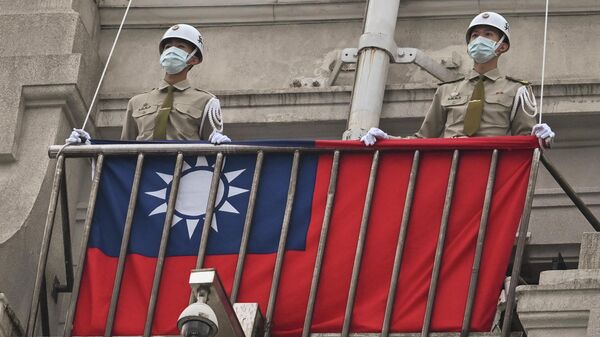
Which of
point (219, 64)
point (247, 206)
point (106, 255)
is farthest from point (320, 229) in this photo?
point (219, 64)

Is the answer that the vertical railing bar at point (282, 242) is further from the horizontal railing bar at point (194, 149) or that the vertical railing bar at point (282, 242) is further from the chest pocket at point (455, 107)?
the chest pocket at point (455, 107)

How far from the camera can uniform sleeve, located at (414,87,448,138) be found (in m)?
15.8

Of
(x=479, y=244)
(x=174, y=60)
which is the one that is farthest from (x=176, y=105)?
(x=479, y=244)

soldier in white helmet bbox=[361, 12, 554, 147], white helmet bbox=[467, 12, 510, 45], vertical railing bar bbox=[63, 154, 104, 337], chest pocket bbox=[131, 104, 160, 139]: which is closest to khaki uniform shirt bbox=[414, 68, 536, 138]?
soldier in white helmet bbox=[361, 12, 554, 147]

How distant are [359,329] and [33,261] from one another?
3.14 m

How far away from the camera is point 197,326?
13.0 metres

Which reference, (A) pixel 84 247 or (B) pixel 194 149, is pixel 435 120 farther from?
(A) pixel 84 247

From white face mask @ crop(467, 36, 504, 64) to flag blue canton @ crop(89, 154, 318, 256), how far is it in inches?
65.7

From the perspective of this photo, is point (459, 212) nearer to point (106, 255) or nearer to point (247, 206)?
point (247, 206)

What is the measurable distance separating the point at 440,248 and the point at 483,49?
2.13m

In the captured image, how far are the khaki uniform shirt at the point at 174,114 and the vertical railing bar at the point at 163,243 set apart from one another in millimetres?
987

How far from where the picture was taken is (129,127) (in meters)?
16.2

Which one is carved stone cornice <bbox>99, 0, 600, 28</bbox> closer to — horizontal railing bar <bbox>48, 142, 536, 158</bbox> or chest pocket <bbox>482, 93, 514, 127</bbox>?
chest pocket <bbox>482, 93, 514, 127</bbox>

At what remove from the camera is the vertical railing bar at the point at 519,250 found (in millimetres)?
13609
